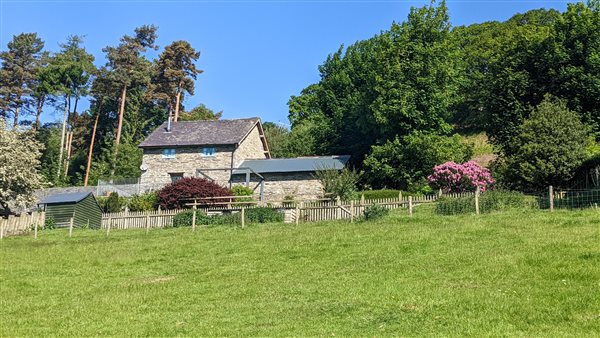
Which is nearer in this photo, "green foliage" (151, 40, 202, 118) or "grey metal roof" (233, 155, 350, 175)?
"grey metal roof" (233, 155, 350, 175)

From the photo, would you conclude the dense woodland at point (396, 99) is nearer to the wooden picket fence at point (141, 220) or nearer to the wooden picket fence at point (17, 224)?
the wooden picket fence at point (17, 224)

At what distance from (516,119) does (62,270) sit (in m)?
30.0

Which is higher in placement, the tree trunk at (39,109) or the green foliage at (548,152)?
the tree trunk at (39,109)

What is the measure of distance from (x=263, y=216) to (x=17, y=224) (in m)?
14.3

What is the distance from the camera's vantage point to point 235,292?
1332cm

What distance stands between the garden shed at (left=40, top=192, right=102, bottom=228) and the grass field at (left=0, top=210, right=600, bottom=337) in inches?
548

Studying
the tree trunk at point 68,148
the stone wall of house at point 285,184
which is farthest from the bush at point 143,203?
the tree trunk at point 68,148

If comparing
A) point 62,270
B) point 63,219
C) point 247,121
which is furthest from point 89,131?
point 62,270

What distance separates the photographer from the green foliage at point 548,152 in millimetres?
27969

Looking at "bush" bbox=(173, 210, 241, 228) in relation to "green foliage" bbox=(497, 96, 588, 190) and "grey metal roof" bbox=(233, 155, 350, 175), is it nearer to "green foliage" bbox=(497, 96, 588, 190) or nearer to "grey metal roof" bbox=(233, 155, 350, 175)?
"green foliage" bbox=(497, 96, 588, 190)

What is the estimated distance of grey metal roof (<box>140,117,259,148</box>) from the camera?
1906 inches

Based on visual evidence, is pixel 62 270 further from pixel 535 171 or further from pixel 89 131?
pixel 89 131

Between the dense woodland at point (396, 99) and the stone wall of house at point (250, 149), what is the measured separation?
5207 mm

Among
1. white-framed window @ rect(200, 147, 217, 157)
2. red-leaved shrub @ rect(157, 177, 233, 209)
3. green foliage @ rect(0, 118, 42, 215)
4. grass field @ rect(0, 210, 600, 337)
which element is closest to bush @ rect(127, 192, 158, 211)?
red-leaved shrub @ rect(157, 177, 233, 209)
